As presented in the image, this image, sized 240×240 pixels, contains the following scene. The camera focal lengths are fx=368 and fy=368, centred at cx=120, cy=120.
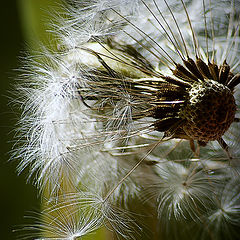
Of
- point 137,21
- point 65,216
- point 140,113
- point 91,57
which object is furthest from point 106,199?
point 137,21

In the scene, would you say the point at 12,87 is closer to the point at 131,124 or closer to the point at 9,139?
the point at 9,139

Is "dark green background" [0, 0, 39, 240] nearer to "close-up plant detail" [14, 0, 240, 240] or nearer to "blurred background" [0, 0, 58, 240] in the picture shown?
"blurred background" [0, 0, 58, 240]

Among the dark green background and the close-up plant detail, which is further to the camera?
the dark green background

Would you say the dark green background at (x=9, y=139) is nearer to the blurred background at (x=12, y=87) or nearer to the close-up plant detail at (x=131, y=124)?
the blurred background at (x=12, y=87)

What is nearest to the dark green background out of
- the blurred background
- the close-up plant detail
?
the blurred background

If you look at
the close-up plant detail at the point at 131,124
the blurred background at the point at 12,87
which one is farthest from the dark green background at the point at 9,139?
the close-up plant detail at the point at 131,124

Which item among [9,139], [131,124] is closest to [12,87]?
[9,139]

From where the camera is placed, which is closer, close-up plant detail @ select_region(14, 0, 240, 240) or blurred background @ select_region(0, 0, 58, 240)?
close-up plant detail @ select_region(14, 0, 240, 240)
